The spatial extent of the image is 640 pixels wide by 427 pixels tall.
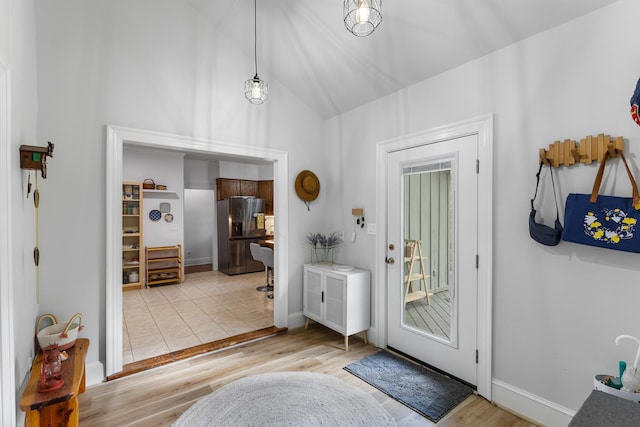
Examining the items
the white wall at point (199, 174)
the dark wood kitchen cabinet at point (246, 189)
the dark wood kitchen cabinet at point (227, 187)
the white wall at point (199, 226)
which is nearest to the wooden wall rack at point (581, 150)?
the dark wood kitchen cabinet at point (246, 189)

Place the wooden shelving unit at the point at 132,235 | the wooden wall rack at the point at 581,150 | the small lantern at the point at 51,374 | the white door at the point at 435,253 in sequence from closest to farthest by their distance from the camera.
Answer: the small lantern at the point at 51,374
the wooden wall rack at the point at 581,150
the white door at the point at 435,253
the wooden shelving unit at the point at 132,235

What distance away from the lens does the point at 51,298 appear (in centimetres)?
237

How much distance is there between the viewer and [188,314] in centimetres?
421

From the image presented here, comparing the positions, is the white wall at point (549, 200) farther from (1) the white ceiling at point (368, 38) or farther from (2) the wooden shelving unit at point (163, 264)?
(2) the wooden shelving unit at point (163, 264)

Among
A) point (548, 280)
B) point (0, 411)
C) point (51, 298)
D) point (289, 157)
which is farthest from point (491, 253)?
point (51, 298)

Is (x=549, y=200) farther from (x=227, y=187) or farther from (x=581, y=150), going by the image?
(x=227, y=187)

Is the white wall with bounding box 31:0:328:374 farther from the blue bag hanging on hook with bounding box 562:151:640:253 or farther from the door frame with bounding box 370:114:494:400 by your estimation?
the blue bag hanging on hook with bounding box 562:151:640:253

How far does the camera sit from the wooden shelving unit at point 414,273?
2910 millimetres

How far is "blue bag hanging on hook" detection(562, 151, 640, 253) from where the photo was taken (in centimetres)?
164

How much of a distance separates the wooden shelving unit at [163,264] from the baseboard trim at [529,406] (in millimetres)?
5612

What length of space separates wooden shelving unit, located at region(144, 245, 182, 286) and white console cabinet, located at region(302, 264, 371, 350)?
372 centimetres

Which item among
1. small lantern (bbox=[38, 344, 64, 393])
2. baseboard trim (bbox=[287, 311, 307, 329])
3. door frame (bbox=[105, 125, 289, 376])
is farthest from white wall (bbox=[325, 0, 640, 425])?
small lantern (bbox=[38, 344, 64, 393])

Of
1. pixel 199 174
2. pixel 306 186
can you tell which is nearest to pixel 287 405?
pixel 306 186

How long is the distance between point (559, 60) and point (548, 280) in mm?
1425
